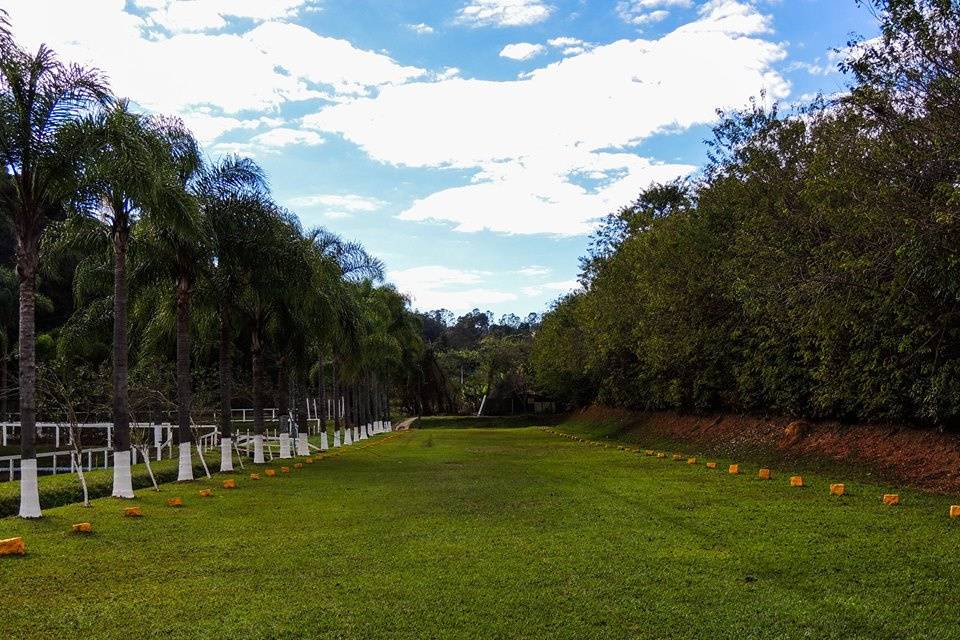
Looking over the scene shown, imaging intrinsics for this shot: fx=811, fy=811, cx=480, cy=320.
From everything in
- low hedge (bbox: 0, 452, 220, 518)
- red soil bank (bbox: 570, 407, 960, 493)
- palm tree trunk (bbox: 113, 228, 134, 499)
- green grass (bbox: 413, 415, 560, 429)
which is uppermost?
palm tree trunk (bbox: 113, 228, 134, 499)

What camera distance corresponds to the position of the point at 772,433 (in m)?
21.2

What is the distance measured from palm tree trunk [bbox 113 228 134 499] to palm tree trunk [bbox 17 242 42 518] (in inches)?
98.8

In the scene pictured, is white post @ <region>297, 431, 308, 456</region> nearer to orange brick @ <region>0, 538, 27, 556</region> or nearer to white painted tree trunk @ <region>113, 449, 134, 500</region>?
white painted tree trunk @ <region>113, 449, 134, 500</region>

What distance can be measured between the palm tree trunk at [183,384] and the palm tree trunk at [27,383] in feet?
20.0

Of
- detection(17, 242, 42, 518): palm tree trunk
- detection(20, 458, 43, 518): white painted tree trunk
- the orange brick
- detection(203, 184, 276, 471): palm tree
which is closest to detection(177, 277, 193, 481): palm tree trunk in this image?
detection(203, 184, 276, 471): palm tree

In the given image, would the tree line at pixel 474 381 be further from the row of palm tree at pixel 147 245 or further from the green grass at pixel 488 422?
the row of palm tree at pixel 147 245

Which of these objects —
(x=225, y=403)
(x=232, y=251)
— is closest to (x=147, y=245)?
(x=232, y=251)

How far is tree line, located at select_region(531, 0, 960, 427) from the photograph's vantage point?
9969mm

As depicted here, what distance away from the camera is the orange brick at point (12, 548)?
314 inches

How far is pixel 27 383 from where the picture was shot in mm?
10953

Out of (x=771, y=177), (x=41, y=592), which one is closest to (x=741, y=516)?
(x=41, y=592)

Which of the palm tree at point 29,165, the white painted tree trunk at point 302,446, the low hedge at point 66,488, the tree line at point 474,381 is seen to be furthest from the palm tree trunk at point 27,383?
the tree line at point 474,381

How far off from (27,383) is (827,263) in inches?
471

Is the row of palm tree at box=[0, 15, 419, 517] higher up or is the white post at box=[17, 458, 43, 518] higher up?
the row of palm tree at box=[0, 15, 419, 517]
